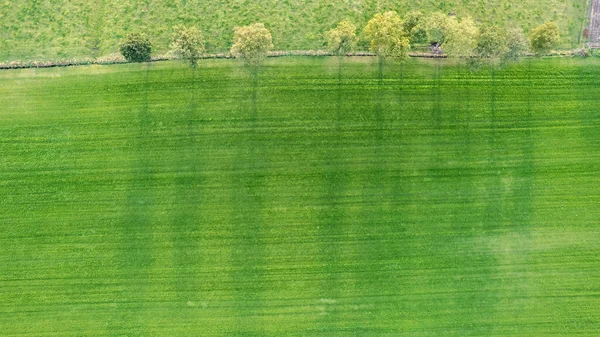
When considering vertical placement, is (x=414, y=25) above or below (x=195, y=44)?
above

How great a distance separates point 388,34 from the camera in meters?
28.4

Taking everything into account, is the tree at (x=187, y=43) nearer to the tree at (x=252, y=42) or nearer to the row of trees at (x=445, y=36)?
the tree at (x=252, y=42)

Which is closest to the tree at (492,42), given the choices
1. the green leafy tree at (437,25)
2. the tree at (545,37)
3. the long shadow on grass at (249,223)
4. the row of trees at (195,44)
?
the tree at (545,37)

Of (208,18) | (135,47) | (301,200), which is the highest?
(208,18)

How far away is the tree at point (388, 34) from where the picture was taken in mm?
28406

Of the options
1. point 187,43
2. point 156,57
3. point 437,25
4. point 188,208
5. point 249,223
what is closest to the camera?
point 187,43


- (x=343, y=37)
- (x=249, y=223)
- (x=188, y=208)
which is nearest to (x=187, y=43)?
(x=343, y=37)

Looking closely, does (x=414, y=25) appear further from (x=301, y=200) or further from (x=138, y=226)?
(x=138, y=226)

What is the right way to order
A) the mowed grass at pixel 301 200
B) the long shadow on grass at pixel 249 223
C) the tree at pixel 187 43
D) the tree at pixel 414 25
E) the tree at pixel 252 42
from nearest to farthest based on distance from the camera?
the tree at pixel 252 42
the tree at pixel 187 43
the tree at pixel 414 25
the mowed grass at pixel 301 200
the long shadow on grass at pixel 249 223

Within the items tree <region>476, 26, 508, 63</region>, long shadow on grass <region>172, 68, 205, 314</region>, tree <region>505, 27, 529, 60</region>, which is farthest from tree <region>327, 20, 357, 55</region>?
tree <region>505, 27, 529, 60</region>

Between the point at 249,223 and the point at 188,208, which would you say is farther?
the point at 249,223

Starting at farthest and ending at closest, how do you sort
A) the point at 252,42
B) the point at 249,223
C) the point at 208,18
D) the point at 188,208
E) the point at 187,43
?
the point at 249,223, the point at 188,208, the point at 208,18, the point at 187,43, the point at 252,42

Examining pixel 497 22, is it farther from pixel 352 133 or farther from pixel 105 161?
pixel 105 161

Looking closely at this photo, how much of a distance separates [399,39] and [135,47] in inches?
709
